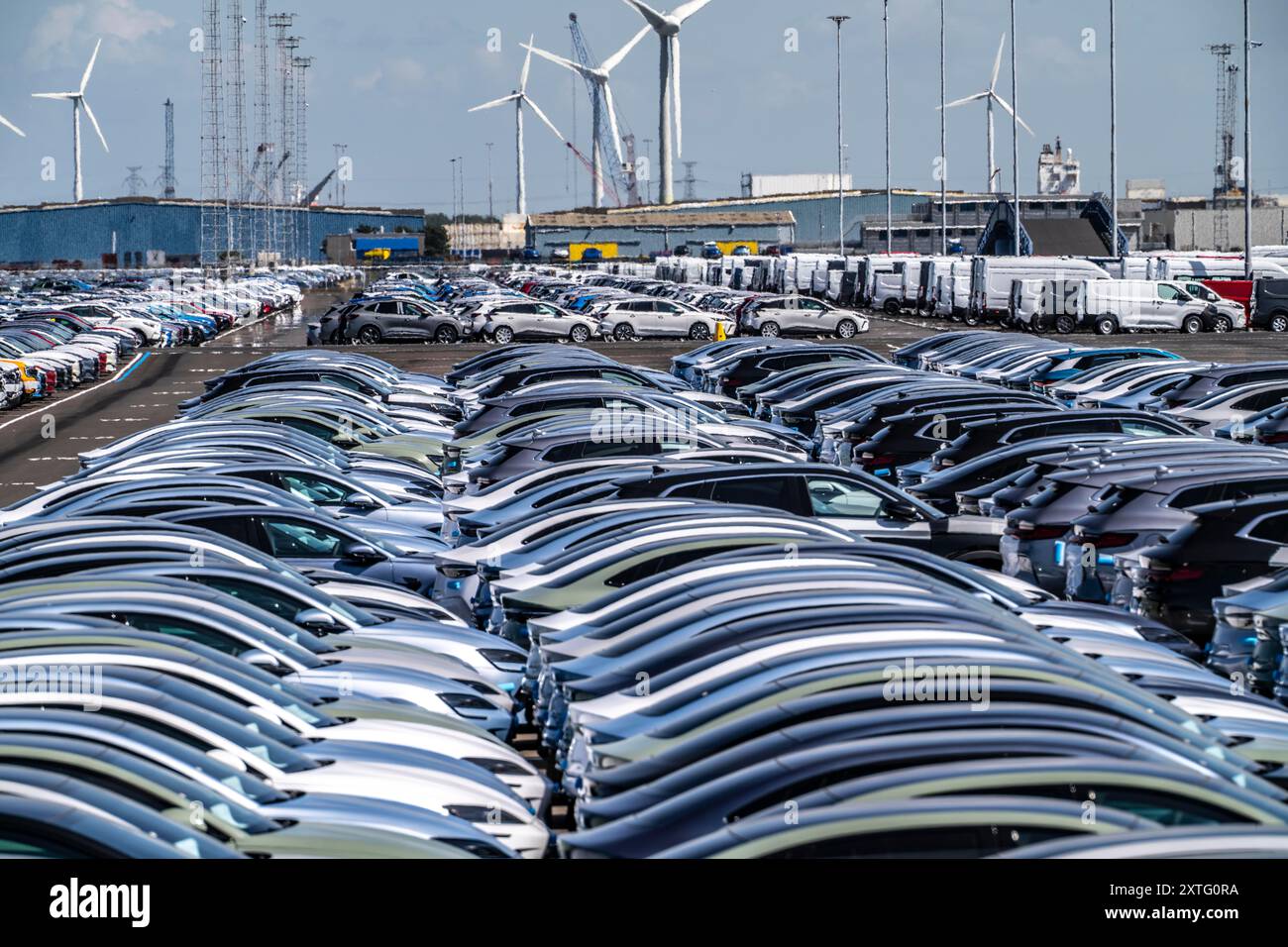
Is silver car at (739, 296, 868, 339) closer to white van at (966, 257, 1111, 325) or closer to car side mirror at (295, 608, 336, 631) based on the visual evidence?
white van at (966, 257, 1111, 325)

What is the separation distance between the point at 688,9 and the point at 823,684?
135m

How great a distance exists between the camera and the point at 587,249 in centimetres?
16762

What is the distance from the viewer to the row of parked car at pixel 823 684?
646 cm

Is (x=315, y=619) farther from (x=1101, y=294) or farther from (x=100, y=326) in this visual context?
(x=100, y=326)

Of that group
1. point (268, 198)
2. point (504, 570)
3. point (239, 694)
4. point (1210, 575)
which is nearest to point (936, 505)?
point (1210, 575)

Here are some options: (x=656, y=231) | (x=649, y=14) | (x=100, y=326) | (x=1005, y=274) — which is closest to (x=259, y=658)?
(x=100, y=326)

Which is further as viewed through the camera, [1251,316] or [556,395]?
[1251,316]

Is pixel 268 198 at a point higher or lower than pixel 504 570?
higher

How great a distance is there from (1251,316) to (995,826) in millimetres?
54490

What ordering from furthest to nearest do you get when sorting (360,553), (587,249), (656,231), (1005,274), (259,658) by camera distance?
(656,231) → (587,249) → (1005,274) → (360,553) → (259,658)

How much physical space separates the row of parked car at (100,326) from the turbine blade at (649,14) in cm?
4758

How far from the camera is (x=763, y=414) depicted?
28469 mm

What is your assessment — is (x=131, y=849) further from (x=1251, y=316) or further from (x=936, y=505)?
(x=1251, y=316)

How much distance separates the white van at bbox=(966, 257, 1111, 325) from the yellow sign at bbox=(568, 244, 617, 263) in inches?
4152
